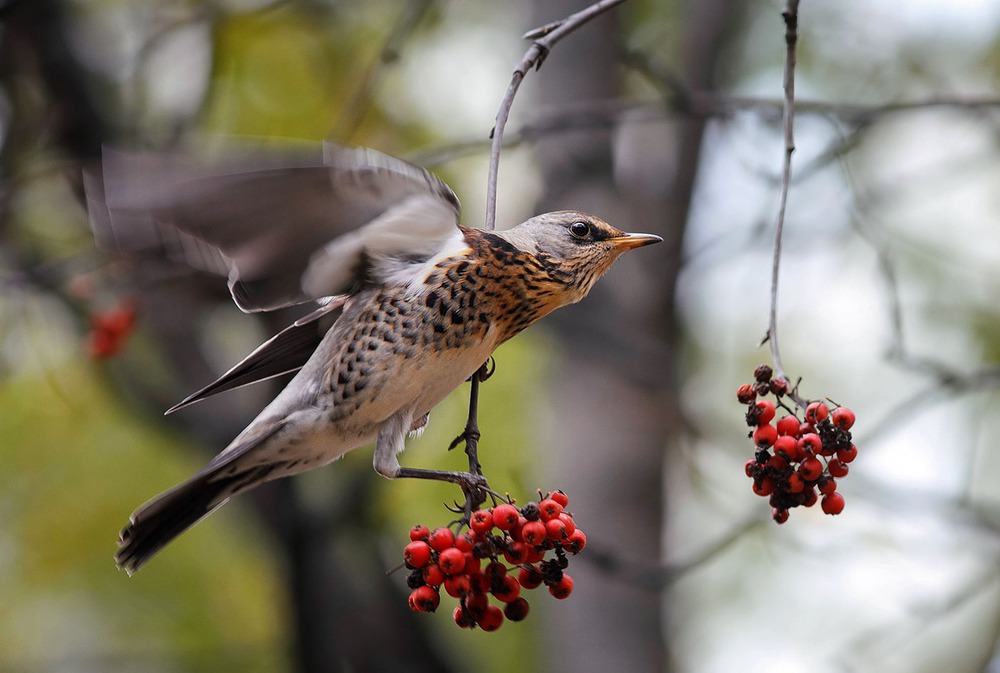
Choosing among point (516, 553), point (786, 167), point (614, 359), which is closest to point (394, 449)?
point (516, 553)

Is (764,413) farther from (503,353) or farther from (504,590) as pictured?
(503,353)

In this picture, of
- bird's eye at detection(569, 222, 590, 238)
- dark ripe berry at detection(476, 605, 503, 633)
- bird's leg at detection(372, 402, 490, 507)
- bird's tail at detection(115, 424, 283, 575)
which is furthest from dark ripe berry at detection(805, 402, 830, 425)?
bird's tail at detection(115, 424, 283, 575)

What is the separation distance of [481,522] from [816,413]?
0.72 meters

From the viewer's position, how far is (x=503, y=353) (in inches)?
282

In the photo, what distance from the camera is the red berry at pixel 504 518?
210 cm

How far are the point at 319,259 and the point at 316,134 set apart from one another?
3901 millimetres

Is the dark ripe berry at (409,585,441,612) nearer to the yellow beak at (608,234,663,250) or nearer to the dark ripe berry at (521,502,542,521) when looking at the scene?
the dark ripe berry at (521,502,542,521)

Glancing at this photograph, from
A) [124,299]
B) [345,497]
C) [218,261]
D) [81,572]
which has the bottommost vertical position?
[81,572]

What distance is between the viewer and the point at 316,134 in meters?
6.46

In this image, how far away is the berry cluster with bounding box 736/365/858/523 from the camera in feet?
6.73

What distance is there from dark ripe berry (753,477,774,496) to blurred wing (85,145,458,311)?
1088mm

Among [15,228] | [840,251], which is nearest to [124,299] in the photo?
[15,228]

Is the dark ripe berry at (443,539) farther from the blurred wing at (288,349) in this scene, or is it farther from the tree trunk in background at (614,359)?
the tree trunk in background at (614,359)

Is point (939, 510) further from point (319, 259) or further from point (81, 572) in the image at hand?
point (81, 572)
